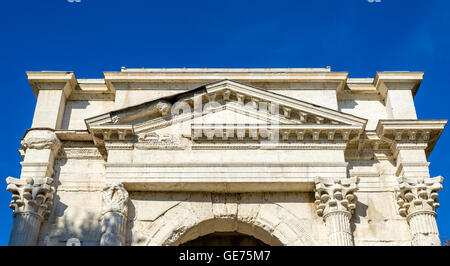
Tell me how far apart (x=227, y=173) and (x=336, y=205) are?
8.89 feet

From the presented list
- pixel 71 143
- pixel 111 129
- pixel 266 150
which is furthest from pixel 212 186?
pixel 71 143

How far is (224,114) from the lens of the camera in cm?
1554

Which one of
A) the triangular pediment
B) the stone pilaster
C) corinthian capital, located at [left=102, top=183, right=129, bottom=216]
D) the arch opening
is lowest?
corinthian capital, located at [left=102, top=183, right=129, bottom=216]

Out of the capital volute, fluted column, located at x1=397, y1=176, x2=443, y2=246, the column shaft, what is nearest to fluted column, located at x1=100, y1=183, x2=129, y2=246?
the column shaft

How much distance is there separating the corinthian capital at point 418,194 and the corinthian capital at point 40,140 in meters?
8.72

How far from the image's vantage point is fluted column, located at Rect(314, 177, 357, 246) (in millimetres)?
13750

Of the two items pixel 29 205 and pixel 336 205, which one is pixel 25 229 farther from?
pixel 336 205

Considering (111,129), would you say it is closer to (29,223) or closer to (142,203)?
(142,203)

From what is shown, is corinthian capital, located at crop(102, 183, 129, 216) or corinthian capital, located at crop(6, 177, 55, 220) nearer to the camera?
corinthian capital, located at crop(102, 183, 129, 216)

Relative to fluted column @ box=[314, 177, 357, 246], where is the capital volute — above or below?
above

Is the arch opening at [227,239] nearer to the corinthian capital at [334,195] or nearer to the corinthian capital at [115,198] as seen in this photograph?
the corinthian capital at [334,195]

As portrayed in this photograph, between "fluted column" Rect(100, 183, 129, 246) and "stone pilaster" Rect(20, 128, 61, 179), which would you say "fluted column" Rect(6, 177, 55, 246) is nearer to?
"stone pilaster" Rect(20, 128, 61, 179)

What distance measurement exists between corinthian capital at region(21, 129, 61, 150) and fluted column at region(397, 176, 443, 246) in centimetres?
871

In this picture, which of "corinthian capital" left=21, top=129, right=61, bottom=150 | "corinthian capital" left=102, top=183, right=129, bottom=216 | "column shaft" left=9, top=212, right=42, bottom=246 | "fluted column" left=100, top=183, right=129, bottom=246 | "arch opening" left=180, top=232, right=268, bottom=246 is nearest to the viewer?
"fluted column" left=100, top=183, right=129, bottom=246
